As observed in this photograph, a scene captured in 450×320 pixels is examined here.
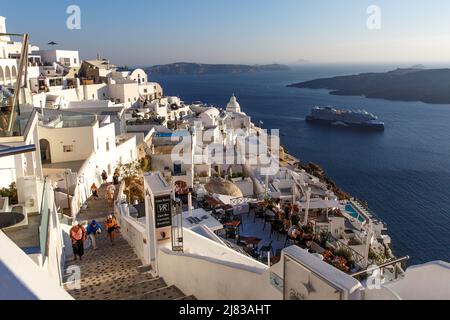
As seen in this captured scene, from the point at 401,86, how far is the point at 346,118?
225ft

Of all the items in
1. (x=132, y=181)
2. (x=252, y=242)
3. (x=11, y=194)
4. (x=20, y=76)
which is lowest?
(x=252, y=242)

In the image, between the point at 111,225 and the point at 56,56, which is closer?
the point at 111,225

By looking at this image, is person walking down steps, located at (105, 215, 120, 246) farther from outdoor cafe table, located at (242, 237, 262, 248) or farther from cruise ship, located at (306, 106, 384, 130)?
cruise ship, located at (306, 106, 384, 130)

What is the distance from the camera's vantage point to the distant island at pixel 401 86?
121 m

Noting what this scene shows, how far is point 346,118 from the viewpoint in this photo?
78375mm

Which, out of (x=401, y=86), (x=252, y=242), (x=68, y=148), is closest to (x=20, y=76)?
(x=252, y=242)

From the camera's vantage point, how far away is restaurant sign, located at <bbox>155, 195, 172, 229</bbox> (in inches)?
296

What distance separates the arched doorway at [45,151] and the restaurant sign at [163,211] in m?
10.8

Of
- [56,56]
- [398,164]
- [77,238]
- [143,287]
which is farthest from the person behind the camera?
[56,56]

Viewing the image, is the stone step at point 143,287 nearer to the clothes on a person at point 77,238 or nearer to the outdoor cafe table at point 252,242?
the clothes on a person at point 77,238

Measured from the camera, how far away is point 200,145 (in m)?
28.3

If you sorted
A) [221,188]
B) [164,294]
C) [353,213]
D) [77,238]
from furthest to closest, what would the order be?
[353,213] → [221,188] → [77,238] → [164,294]

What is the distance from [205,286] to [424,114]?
93.9 m

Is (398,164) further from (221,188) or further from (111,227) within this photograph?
(111,227)
